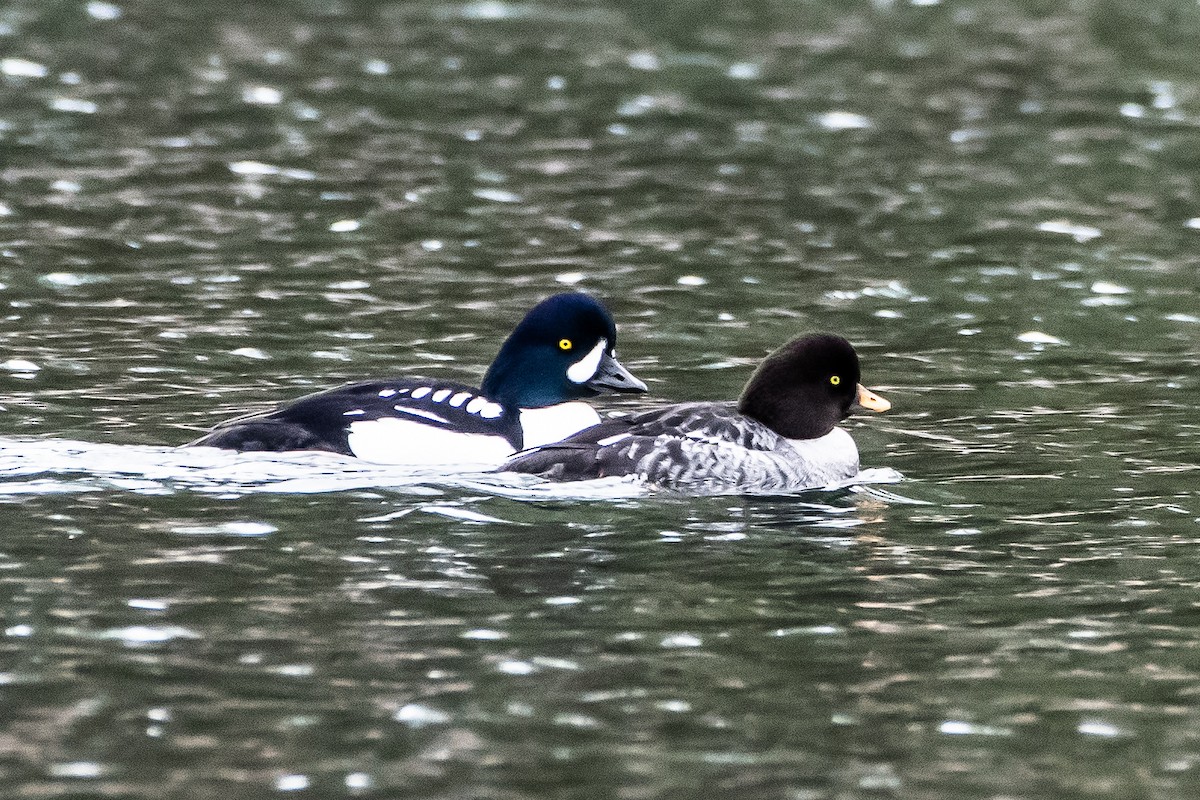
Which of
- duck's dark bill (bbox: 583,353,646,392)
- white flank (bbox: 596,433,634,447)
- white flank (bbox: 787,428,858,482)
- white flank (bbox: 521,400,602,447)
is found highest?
duck's dark bill (bbox: 583,353,646,392)

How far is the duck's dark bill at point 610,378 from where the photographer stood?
14.1 meters

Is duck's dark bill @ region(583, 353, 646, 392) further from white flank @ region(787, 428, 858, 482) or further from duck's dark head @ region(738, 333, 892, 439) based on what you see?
white flank @ region(787, 428, 858, 482)

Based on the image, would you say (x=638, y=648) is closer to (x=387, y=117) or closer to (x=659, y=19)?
(x=387, y=117)

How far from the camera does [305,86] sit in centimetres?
2728

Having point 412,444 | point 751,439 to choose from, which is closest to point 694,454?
point 751,439

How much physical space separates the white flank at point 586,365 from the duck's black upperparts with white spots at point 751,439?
82cm

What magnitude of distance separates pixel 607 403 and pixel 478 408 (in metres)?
2.81

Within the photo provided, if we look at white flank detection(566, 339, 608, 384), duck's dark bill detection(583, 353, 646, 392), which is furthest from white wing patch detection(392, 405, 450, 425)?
duck's dark bill detection(583, 353, 646, 392)

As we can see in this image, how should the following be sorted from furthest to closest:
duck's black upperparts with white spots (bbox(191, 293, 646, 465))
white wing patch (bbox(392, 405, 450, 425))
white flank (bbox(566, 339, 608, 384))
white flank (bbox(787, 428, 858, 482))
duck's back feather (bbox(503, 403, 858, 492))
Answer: white flank (bbox(566, 339, 608, 384)) → white flank (bbox(787, 428, 858, 482)) → white wing patch (bbox(392, 405, 450, 425)) → duck's black upperparts with white spots (bbox(191, 293, 646, 465)) → duck's back feather (bbox(503, 403, 858, 492))

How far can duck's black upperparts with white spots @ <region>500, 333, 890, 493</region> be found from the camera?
12766mm

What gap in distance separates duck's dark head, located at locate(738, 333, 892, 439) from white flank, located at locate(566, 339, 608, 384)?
3.54 ft

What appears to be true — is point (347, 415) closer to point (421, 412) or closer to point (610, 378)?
point (421, 412)

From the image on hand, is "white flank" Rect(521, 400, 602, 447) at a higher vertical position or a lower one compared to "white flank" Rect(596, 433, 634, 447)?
higher

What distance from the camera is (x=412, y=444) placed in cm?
1307
